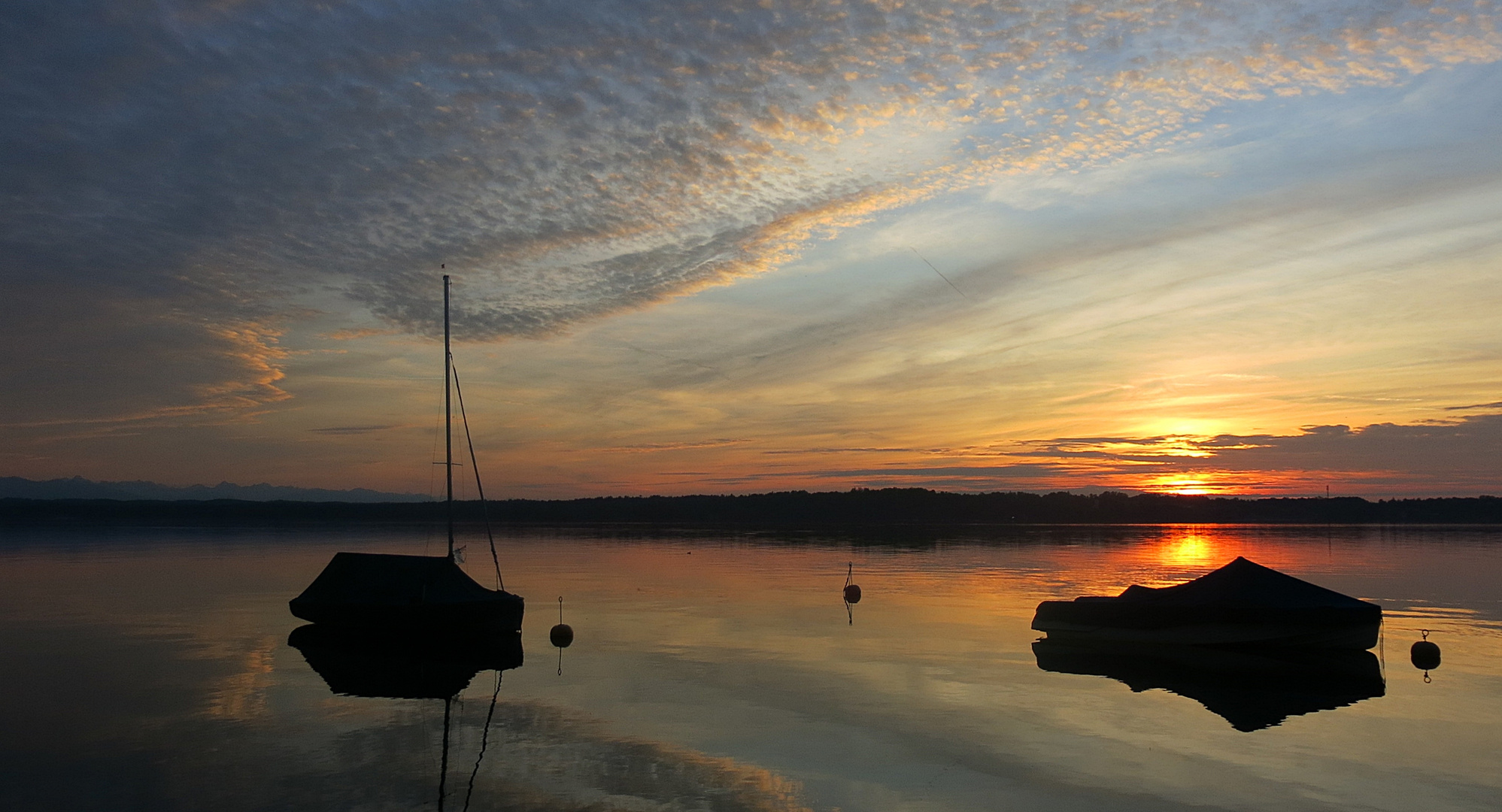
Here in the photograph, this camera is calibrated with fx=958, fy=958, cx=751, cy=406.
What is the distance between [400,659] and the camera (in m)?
29.3

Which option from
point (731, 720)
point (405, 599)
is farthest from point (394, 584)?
point (731, 720)

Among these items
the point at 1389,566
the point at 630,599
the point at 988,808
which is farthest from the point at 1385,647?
the point at 1389,566

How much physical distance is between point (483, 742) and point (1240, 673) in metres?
20.9

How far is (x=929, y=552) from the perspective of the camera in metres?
84.1

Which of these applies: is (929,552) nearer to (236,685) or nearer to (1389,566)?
(1389,566)

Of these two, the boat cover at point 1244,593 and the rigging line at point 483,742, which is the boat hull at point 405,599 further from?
the boat cover at point 1244,593

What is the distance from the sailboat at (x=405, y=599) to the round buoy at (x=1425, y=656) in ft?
88.5

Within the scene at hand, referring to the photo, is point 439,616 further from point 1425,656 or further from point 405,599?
point 1425,656

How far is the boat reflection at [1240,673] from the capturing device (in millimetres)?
22358

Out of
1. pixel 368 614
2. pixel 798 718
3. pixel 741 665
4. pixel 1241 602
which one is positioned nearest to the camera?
pixel 798 718

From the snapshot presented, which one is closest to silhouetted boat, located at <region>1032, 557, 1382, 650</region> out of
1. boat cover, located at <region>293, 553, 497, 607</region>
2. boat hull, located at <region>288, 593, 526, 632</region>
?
boat hull, located at <region>288, 593, 526, 632</region>

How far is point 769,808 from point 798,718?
20.3 feet

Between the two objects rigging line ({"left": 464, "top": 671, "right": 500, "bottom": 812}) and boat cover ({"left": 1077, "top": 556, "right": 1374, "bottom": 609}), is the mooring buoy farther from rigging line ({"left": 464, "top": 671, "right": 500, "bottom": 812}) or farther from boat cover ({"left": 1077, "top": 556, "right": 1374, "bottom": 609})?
rigging line ({"left": 464, "top": 671, "right": 500, "bottom": 812})

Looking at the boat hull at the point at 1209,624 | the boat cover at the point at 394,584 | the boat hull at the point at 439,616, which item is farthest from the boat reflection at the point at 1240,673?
the boat cover at the point at 394,584
